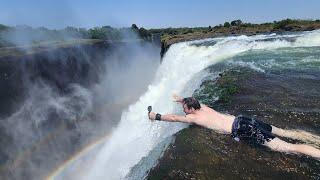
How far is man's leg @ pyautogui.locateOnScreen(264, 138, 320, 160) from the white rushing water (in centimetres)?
225

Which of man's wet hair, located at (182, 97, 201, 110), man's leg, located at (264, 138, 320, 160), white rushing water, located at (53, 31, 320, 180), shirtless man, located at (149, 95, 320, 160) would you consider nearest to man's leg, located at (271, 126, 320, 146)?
shirtless man, located at (149, 95, 320, 160)

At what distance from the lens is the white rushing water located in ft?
35.3

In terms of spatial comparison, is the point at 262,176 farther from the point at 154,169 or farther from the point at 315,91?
the point at 315,91

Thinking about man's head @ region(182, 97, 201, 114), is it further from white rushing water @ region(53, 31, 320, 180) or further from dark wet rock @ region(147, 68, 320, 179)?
white rushing water @ region(53, 31, 320, 180)

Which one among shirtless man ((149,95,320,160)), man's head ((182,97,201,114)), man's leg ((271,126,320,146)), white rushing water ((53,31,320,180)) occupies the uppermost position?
man's head ((182,97,201,114))

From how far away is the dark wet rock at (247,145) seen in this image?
643 cm

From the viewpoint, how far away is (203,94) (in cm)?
1188

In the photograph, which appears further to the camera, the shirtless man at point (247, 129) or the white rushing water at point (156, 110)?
the white rushing water at point (156, 110)

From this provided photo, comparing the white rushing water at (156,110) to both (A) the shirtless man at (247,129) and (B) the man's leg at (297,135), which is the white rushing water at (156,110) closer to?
(A) the shirtless man at (247,129)

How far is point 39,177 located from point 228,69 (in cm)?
1063

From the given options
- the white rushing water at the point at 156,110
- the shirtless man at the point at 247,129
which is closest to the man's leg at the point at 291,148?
the shirtless man at the point at 247,129

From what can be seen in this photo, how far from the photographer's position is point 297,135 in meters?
7.76

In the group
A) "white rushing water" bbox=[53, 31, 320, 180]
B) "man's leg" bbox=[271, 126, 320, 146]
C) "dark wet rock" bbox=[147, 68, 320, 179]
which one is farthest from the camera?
"white rushing water" bbox=[53, 31, 320, 180]

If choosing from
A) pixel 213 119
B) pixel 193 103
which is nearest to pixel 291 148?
pixel 213 119
